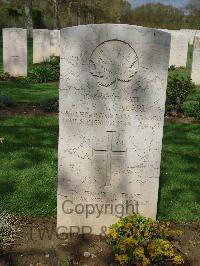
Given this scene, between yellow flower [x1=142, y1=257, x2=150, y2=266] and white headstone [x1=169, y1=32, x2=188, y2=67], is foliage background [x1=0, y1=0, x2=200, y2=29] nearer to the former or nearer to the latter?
white headstone [x1=169, y1=32, x2=188, y2=67]

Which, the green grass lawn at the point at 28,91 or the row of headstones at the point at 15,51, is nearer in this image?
the green grass lawn at the point at 28,91

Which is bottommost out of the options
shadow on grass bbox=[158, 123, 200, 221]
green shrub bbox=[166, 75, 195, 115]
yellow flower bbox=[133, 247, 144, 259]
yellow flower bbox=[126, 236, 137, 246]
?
shadow on grass bbox=[158, 123, 200, 221]

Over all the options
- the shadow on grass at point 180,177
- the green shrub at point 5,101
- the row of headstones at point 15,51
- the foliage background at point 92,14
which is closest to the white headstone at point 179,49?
the row of headstones at point 15,51

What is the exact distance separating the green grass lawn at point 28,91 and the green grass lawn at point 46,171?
263cm

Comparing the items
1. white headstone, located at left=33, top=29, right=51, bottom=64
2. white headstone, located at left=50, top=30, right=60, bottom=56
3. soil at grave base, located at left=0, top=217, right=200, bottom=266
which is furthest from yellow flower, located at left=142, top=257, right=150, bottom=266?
white headstone, located at left=50, top=30, right=60, bottom=56

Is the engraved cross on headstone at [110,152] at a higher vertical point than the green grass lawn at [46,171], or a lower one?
higher

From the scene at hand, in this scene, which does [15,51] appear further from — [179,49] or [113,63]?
[113,63]

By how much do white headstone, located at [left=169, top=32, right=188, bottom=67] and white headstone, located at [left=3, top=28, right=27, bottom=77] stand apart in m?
8.21

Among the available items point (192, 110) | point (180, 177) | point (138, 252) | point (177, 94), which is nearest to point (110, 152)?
point (138, 252)

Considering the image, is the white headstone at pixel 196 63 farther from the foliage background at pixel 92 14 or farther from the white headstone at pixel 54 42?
the foliage background at pixel 92 14

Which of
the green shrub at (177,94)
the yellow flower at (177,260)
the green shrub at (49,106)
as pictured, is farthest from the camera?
the green shrub at (177,94)

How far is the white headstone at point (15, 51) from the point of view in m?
14.8

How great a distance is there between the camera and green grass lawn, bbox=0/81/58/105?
11.5 m

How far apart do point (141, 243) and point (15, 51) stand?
491 inches
